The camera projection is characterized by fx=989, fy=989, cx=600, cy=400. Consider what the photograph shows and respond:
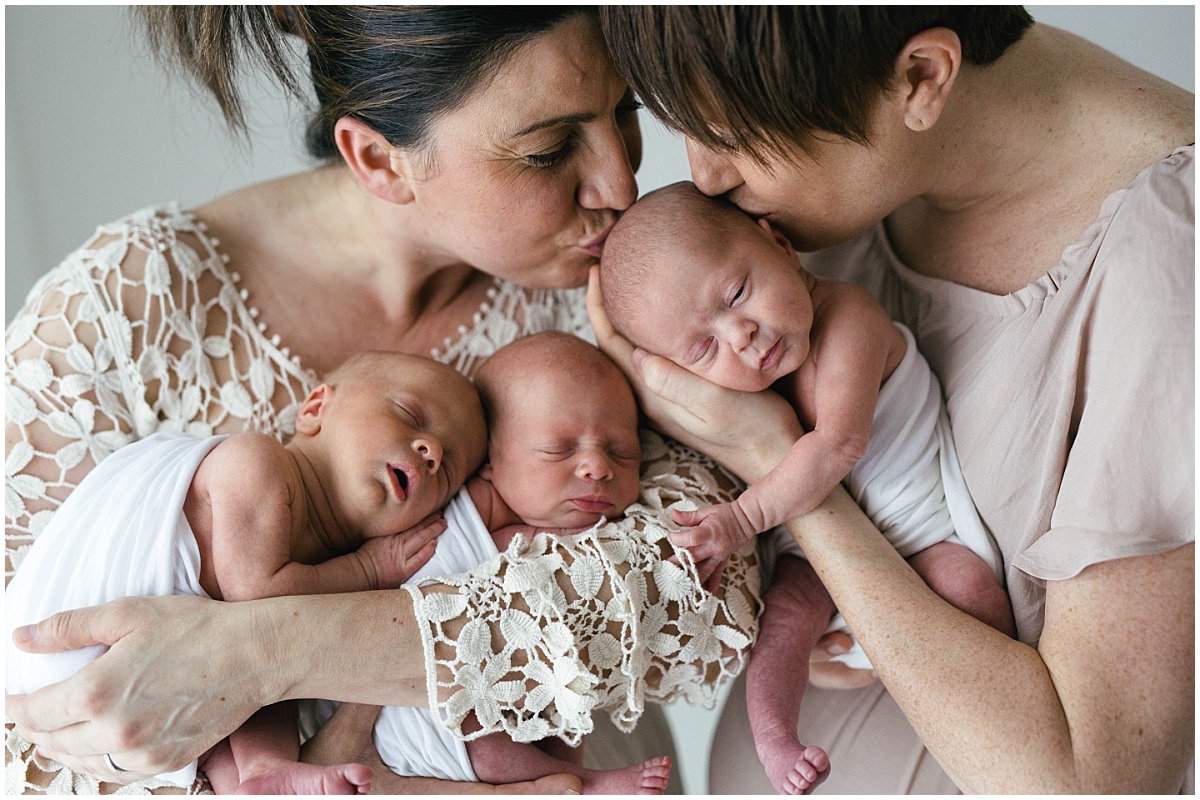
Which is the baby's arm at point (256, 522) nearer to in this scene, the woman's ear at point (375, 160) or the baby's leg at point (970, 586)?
the woman's ear at point (375, 160)

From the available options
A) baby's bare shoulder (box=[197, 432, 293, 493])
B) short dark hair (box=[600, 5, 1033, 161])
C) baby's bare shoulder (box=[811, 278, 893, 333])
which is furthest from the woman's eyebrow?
baby's bare shoulder (box=[197, 432, 293, 493])

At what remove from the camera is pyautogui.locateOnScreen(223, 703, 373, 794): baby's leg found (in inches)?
45.6

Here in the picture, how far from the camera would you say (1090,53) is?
4.42 feet

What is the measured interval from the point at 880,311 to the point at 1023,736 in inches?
23.4

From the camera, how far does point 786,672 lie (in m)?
1.39

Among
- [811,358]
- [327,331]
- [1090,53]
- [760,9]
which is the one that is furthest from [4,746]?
[1090,53]

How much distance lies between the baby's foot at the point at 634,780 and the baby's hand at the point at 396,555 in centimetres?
36

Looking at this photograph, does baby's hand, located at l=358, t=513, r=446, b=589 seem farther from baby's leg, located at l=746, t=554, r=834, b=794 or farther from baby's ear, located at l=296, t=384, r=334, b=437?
baby's leg, located at l=746, t=554, r=834, b=794

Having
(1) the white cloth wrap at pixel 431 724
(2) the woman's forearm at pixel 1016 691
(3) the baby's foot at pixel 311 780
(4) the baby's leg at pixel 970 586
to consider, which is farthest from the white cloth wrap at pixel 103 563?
(4) the baby's leg at pixel 970 586

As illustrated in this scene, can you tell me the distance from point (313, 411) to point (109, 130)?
1356 millimetres

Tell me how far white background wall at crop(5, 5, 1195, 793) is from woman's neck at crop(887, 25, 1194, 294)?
0.92 meters

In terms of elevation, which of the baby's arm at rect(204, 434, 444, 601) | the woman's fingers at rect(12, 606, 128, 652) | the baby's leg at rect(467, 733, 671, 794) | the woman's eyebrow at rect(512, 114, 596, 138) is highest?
the woman's eyebrow at rect(512, 114, 596, 138)

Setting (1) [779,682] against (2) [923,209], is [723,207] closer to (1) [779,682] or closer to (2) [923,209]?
(2) [923,209]

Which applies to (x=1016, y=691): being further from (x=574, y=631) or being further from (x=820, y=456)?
(x=574, y=631)
